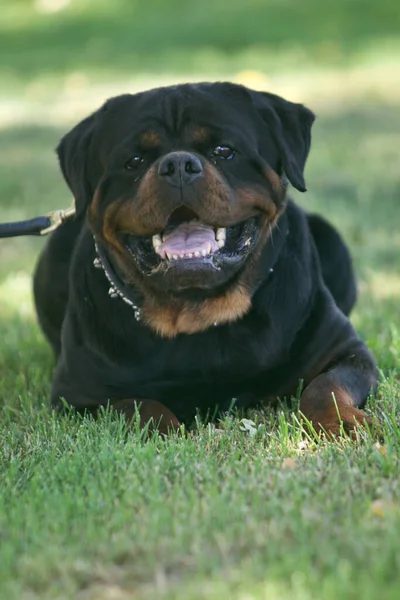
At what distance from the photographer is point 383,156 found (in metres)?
9.91

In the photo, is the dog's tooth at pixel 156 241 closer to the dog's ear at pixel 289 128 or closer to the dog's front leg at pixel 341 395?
the dog's ear at pixel 289 128

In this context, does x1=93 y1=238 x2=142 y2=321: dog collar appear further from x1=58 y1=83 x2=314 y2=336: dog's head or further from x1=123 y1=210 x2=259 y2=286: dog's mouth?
x1=123 y1=210 x2=259 y2=286: dog's mouth

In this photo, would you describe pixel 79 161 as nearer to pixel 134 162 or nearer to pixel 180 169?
pixel 134 162

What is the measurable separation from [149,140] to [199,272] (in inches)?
20.0

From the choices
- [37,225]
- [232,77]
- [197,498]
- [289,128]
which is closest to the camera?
[197,498]

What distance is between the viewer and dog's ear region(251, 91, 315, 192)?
3.71 meters

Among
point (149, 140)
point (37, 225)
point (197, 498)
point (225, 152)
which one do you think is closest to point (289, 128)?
point (225, 152)

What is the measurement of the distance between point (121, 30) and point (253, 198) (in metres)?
15.7

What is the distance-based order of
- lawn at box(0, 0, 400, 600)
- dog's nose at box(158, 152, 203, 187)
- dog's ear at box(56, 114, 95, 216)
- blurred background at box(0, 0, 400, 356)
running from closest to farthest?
lawn at box(0, 0, 400, 600)
dog's nose at box(158, 152, 203, 187)
dog's ear at box(56, 114, 95, 216)
blurred background at box(0, 0, 400, 356)

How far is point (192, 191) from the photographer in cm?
345

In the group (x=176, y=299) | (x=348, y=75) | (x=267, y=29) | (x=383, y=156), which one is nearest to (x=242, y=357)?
(x=176, y=299)

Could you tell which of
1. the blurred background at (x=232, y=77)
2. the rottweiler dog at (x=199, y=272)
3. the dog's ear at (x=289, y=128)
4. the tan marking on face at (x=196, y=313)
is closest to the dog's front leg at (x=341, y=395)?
the rottweiler dog at (x=199, y=272)

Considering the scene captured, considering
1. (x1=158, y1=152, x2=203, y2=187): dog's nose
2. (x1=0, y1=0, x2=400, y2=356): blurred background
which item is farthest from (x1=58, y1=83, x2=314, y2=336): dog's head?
(x1=0, y1=0, x2=400, y2=356): blurred background

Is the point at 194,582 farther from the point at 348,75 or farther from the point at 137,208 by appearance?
the point at 348,75
